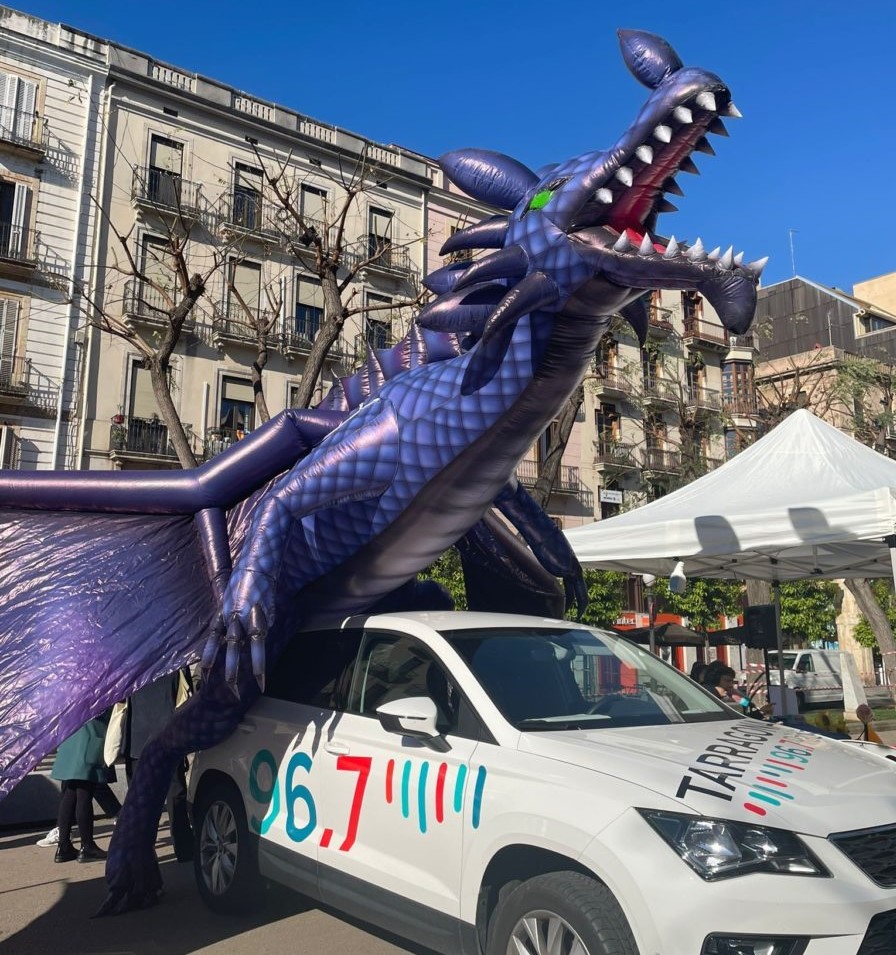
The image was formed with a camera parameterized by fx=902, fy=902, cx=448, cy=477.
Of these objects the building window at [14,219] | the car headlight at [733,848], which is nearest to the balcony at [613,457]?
the building window at [14,219]

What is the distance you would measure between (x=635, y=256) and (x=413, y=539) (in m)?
2.10

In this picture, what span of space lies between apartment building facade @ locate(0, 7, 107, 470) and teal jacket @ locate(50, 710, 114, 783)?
51.7ft

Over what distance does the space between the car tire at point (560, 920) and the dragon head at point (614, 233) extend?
2537 mm

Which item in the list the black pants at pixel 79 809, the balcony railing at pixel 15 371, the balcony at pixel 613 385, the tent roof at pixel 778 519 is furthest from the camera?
the balcony at pixel 613 385

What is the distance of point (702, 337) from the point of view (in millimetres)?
34312

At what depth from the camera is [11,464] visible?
65.9ft

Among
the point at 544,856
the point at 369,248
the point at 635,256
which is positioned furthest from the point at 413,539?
the point at 369,248

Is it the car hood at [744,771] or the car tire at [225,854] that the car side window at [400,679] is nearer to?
the car hood at [744,771]

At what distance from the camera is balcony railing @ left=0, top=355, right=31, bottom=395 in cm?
2023

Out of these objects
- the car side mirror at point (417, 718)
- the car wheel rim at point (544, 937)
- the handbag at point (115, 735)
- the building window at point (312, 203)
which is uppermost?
the building window at point (312, 203)

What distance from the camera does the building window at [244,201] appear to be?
23922mm

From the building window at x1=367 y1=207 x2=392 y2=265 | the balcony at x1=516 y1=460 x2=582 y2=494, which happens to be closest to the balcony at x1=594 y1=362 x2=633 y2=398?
the balcony at x1=516 y1=460 x2=582 y2=494

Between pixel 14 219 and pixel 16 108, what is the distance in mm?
2638

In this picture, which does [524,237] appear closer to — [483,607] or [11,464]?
[483,607]
